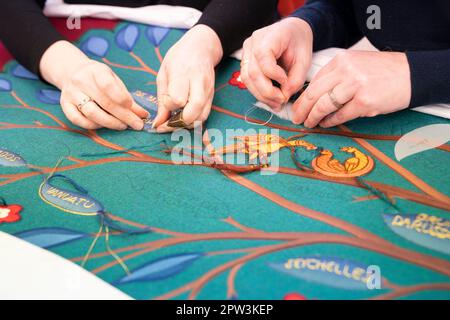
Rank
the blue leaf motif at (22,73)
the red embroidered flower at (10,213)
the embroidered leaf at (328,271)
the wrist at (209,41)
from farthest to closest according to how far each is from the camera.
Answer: the blue leaf motif at (22,73), the wrist at (209,41), the red embroidered flower at (10,213), the embroidered leaf at (328,271)

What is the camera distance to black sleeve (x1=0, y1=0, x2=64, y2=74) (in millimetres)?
956

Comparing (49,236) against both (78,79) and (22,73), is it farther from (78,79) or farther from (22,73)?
(22,73)

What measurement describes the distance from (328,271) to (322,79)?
0.32 metres

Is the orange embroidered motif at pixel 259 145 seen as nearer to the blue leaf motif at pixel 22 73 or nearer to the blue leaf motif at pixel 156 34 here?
the blue leaf motif at pixel 156 34

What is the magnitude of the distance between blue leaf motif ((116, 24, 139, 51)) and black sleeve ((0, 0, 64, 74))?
0.13 meters

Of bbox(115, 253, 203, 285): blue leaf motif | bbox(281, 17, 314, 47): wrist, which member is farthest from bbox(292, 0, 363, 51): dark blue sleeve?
bbox(115, 253, 203, 285): blue leaf motif

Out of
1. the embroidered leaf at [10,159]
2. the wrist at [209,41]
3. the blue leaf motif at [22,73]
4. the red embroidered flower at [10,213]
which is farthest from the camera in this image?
the blue leaf motif at [22,73]

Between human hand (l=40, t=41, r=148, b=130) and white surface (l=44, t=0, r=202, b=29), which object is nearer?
human hand (l=40, t=41, r=148, b=130)

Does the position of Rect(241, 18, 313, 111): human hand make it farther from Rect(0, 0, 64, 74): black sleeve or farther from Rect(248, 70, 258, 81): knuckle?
Rect(0, 0, 64, 74): black sleeve

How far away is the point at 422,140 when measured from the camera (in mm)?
734

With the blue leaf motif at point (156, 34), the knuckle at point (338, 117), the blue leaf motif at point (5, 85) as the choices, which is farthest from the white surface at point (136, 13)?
the knuckle at point (338, 117)

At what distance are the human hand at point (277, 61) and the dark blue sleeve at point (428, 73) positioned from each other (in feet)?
0.57

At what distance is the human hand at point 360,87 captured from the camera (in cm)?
71
